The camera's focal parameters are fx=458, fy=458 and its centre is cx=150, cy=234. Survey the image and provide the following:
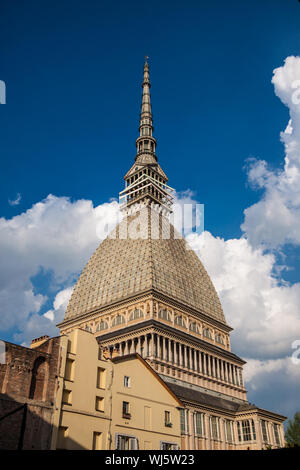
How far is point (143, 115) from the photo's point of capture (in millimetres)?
132125

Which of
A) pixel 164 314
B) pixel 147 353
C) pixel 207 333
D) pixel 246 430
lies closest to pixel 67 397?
pixel 147 353

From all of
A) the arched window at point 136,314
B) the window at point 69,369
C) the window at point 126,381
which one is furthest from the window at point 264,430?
the window at point 69,369

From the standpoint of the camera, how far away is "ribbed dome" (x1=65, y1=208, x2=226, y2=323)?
89.2 m

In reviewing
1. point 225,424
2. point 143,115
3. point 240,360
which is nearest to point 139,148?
point 143,115

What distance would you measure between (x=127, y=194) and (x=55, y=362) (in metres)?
81.9

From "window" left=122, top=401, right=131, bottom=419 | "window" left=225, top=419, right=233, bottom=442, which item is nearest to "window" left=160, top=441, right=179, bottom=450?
"window" left=122, top=401, right=131, bottom=419

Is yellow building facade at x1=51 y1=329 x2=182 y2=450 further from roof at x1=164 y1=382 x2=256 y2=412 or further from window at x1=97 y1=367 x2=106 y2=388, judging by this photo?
roof at x1=164 y1=382 x2=256 y2=412

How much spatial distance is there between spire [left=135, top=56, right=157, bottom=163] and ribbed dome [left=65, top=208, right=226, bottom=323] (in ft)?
70.3

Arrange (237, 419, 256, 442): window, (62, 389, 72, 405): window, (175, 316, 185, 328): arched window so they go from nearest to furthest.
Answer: (62, 389, 72, 405): window < (237, 419, 256, 442): window < (175, 316, 185, 328): arched window

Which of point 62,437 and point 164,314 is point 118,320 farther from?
point 62,437

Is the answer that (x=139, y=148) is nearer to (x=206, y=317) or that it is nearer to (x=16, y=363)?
(x=206, y=317)

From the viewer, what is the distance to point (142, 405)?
139 feet

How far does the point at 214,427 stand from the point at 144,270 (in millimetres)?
31894

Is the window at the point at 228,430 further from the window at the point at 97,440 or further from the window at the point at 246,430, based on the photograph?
the window at the point at 97,440
